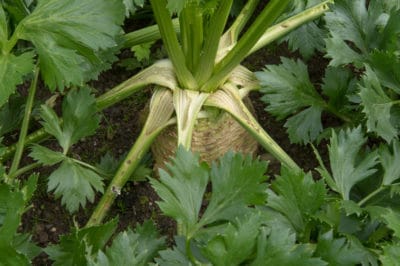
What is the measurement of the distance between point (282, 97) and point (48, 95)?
706 mm

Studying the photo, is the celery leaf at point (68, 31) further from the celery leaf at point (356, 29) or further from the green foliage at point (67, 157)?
the celery leaf at point (356, 29)

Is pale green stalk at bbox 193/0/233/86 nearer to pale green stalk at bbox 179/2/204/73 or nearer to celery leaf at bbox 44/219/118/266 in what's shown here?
pale green stalk at bbox 179/2/204/73

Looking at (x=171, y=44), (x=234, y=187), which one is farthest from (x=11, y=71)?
(x=234, y=187)

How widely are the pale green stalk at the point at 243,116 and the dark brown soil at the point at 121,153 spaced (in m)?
0.26

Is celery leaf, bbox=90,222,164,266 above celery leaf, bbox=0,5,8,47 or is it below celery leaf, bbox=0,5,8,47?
below

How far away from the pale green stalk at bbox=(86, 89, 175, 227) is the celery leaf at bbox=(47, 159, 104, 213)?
0.16 ft

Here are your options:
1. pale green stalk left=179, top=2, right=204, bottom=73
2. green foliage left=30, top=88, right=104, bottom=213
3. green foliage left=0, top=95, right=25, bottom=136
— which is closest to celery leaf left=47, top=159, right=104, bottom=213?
green foliage left=30, top=88, right=104, bottom=213

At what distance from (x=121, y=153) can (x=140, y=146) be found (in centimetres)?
28

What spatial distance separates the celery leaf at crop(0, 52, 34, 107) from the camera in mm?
1340

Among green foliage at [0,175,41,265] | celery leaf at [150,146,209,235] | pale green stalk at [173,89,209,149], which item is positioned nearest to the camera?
green foliage at [0,175,41,265]

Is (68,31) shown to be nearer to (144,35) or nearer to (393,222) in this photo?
(144,35)

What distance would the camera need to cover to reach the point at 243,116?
64.1 inches

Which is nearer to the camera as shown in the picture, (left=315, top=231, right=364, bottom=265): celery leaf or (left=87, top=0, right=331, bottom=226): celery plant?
(left=315, top=231, right=364, bottom=265): celery leaf

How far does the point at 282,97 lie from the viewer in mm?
1662
